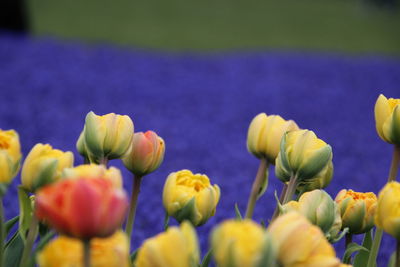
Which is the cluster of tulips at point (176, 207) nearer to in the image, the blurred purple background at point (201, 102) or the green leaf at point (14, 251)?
the green leaf at point (14, 251)

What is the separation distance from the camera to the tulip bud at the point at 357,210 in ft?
3.43

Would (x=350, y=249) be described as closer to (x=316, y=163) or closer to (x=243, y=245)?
(x=316, y=163)

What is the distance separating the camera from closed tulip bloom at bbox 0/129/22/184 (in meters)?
0.78

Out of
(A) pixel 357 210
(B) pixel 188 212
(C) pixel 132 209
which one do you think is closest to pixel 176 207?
(B) pixel 188 212

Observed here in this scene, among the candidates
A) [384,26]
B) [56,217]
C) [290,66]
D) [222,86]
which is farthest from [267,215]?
[384,26]

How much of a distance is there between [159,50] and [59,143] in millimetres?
5167

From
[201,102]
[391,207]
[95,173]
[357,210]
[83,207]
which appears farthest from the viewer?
[201,102]

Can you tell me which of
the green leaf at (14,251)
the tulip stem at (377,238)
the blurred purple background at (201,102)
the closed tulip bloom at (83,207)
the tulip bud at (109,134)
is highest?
the closed tulip bloom at (83,207)

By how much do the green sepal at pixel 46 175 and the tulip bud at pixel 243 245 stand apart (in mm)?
321

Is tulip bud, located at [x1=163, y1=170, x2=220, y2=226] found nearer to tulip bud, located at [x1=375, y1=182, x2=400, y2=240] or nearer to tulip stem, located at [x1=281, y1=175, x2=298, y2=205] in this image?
tulip stem, located at [x1=281, y1=175, x2=298, y2=205]

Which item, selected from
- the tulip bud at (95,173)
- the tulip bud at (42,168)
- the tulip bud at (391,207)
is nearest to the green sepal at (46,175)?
the tulip bud at (42,168)

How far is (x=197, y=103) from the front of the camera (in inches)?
203

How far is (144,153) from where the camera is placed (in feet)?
3.29

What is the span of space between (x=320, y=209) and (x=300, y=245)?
0.73 ft
